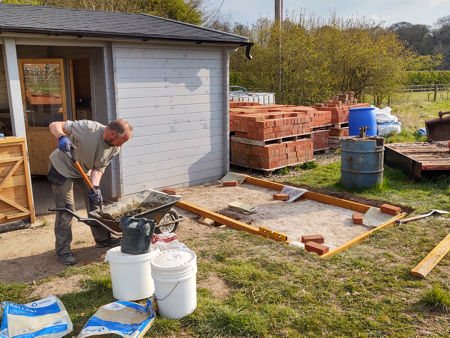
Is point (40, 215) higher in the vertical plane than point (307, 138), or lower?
lower

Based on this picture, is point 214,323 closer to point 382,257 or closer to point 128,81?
point 382,257

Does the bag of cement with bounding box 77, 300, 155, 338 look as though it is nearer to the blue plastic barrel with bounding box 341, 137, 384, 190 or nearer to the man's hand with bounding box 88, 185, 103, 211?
the man's hand with bounding box 88, 185, 103, 211

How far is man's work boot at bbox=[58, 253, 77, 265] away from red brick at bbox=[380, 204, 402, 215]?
15.8 feet

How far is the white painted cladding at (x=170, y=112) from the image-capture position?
787 cm

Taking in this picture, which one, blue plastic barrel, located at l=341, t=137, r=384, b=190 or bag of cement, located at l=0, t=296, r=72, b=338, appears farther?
blue plastic barrel, located at l=341, t=137, r=384, b=190

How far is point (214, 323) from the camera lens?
383 cm

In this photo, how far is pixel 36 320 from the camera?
3764 millimetres

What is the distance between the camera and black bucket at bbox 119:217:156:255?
4110 millimetres

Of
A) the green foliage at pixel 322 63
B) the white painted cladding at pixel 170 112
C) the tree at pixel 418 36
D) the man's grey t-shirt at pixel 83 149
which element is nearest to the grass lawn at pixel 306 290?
the man's grey t-shirt at pixel 83 149

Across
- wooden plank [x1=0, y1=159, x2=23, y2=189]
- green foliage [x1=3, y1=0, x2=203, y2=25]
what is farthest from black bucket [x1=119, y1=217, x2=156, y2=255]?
green foliage [x1=3, y1=0, x2=203, y2=25]

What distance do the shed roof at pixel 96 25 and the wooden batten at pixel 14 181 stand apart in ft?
5.57

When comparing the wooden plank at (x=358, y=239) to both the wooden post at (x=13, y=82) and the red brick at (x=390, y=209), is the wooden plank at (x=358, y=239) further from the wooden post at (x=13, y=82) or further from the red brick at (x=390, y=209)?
the wooden post at (x=13, y=82)

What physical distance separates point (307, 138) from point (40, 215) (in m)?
6.61

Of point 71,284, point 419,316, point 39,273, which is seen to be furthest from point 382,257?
point 39,273
